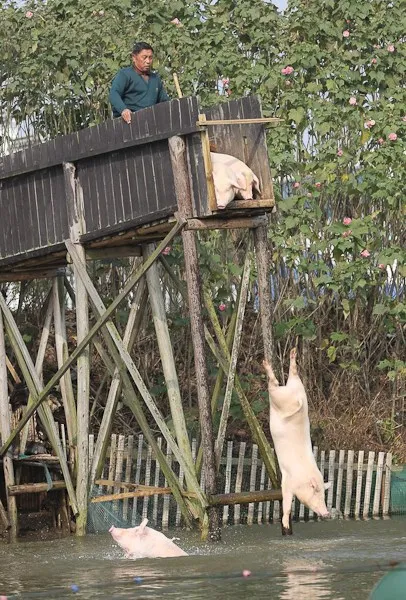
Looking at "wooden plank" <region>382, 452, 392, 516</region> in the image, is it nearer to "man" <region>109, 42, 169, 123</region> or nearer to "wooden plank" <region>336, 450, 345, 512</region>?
"wooden plank" <region>336, 450, 345, 512</region>

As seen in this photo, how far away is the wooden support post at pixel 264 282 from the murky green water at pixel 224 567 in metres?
1.87

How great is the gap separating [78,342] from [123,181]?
1.79m

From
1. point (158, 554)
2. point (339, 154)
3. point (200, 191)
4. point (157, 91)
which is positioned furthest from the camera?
point (339, 154)

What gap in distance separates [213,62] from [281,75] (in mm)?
859

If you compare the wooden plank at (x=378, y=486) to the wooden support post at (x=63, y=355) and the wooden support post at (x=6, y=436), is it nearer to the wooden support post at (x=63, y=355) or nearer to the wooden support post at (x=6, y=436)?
the wooden support post at (x=63, y=355)

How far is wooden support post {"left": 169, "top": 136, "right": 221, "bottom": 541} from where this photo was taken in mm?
14250

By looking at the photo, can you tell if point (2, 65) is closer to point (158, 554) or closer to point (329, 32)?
point (329, 32)

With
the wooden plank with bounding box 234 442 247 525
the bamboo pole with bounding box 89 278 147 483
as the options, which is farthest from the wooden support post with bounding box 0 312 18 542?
the wooden plank with bounding box 234 442 247 525

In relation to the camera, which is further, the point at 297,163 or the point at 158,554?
the point at 297,163

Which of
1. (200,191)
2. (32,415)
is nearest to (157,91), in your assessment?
(200,191)

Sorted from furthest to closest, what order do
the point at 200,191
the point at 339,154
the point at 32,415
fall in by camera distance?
the point at 339,154 → the point at 32,415 → the point at 200,191

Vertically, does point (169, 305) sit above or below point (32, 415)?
above

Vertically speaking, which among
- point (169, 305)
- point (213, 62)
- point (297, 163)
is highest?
point (213, 62)

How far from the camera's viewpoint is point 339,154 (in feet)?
61.7
